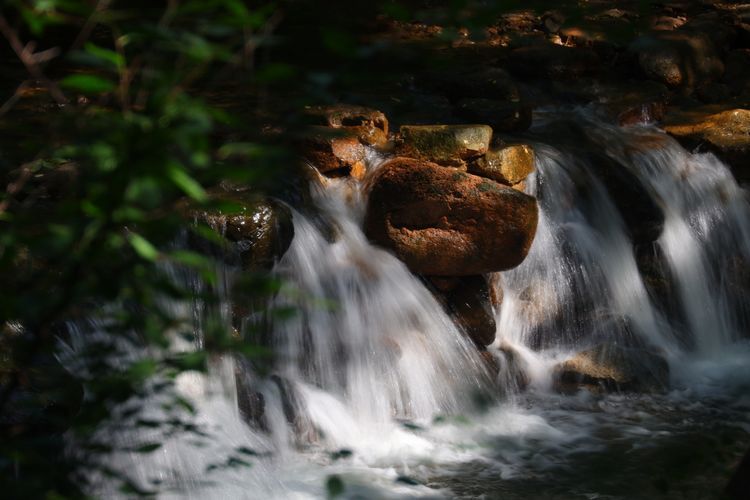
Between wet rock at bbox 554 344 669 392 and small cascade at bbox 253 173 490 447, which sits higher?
small cascade at bbox 253 173 490 447

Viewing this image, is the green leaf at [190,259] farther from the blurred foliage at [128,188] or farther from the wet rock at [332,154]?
the wet rock at [332,154]

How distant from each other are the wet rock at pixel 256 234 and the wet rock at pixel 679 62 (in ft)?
17.5

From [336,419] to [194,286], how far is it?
44.6 inches

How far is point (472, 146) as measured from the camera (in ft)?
21.9

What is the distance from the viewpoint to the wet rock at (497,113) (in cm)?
794

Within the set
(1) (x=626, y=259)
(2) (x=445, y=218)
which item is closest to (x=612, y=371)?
(1) (x=626, y=259)

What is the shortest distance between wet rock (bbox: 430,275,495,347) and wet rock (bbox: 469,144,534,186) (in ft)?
2.47

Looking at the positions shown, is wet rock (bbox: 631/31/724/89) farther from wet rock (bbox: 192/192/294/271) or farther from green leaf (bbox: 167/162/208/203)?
green leaf (bbox: 167/162/208/203)

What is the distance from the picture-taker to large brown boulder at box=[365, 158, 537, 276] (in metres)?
6.30

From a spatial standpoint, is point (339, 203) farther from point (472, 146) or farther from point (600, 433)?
point (600, 433)

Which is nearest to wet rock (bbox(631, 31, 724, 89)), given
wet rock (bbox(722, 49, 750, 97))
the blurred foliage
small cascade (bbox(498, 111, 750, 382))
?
wet rock (bbox(722, 49, 750, 97))

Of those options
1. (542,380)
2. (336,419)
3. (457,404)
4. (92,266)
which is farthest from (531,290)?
(92,266)

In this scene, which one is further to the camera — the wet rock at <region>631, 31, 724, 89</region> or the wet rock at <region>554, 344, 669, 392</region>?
the wet rock at <region>631, 31, 724, 89</region>

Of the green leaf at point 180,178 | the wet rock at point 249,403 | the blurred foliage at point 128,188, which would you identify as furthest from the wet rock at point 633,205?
the green leaf at point 180,178
